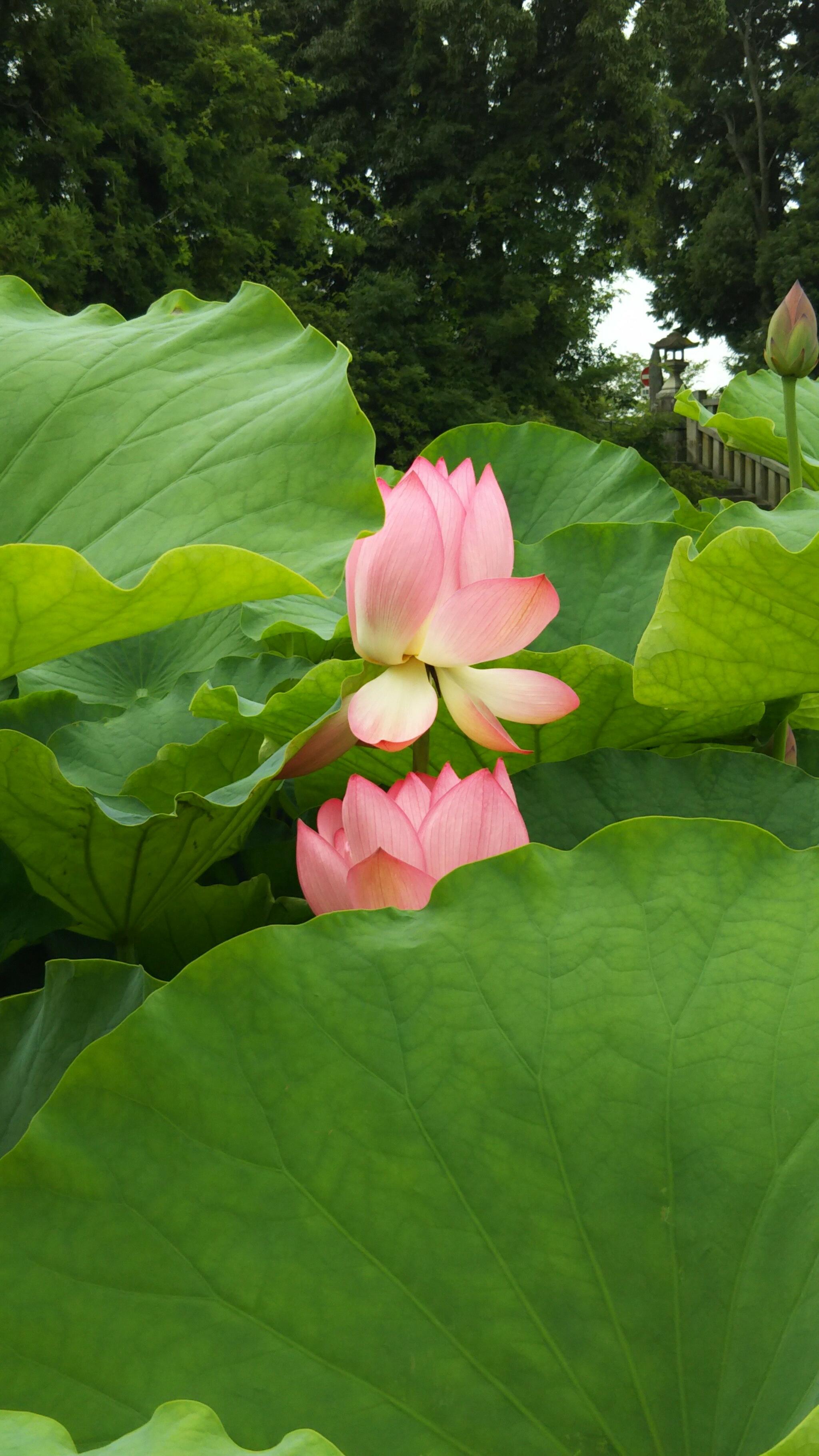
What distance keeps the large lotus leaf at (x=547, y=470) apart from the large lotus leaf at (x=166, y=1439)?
27.5 inches

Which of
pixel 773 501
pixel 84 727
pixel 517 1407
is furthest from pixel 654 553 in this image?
pixel 773 501

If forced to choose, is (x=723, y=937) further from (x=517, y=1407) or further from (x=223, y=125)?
(x=223, y=125)

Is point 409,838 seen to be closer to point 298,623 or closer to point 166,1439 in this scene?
point 166,1439

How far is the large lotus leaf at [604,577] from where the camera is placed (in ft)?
2.04

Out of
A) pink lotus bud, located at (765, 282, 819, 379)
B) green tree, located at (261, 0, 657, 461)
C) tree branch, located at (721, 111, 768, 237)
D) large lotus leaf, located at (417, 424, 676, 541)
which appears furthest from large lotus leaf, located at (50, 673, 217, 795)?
tree branch, located at (721, 111, 768, 237)

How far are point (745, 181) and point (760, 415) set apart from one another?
1436 centimetres

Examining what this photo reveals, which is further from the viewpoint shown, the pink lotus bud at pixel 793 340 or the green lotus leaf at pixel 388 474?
the green lotus leaf at pixel 388 474

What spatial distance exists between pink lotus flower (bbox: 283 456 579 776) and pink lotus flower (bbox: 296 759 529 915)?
0.13 ft

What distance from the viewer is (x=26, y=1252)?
0.27 meters

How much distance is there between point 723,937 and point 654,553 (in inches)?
14.1

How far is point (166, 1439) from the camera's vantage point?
0.21m

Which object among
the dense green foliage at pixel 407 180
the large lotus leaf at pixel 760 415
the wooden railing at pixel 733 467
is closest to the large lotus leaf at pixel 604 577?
the large lotus leaf at pixel 760 415

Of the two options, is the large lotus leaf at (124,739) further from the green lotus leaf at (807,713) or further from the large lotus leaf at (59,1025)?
the green lotus leaf at (807,713)

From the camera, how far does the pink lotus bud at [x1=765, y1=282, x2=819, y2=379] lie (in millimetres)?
789
